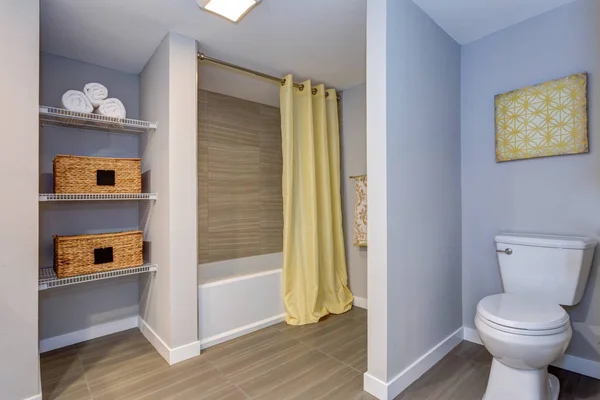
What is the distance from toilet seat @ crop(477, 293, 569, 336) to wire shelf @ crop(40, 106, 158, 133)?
7.53 ft

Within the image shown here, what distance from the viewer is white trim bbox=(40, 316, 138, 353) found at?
212 cm

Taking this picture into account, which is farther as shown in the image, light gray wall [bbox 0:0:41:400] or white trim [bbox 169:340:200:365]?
white trim [bbox 169:340:200:365]

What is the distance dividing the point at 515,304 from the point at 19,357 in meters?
2.42

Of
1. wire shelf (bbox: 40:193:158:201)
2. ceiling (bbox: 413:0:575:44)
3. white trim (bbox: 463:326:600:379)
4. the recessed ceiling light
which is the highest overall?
ceiling (bbox: 413:0:575:44)

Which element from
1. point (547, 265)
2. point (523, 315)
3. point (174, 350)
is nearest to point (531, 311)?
point (523, 315)

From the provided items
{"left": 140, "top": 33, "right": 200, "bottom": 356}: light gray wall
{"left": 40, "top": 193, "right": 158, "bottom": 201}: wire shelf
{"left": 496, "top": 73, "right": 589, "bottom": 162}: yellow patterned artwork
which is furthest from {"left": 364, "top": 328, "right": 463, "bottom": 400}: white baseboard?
{"left": 40, "top": 193, "right": 158, "bottom": 201}: wire shelf

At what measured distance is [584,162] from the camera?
5.62 feet

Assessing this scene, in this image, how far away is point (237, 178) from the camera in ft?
9.73

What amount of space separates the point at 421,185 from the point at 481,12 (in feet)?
3.66

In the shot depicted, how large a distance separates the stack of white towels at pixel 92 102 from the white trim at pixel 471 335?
2841 millimetres

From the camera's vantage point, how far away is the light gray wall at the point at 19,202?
1416 millimetres

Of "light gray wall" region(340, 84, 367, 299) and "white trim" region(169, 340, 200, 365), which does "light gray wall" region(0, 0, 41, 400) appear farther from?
"light gray wall" region(340, 84, 367, 299)

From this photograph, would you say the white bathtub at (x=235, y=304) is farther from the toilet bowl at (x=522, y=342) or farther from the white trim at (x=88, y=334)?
the toilet bowl at (x=522, y=342)

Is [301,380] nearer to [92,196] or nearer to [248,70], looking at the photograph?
[92,196]
